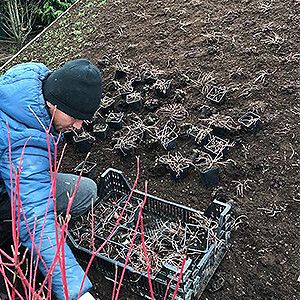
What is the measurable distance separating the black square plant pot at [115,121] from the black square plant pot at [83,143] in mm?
227

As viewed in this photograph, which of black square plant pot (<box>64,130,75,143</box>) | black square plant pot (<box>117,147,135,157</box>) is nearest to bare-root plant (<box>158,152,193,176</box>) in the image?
black square plant pot (<box>117,147,135,157</box>)

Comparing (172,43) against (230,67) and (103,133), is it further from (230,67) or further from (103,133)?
(103,133)

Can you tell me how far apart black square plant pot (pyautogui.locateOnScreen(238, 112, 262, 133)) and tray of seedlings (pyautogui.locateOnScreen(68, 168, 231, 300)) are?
0.95 metres

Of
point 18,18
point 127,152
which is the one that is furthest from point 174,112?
point 18,18

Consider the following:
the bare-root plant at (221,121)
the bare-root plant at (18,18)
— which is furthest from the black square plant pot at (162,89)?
the bare-root plant at (18,18)

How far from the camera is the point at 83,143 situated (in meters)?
3.84

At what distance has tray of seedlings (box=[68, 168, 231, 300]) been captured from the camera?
2672 millimetres

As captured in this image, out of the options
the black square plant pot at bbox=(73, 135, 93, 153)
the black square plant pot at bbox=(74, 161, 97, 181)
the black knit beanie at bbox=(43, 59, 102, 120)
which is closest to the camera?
the black knit beanie at bbox=(43, 59, 102, 120)

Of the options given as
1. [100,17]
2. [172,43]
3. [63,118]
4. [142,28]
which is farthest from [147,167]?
[100,17]

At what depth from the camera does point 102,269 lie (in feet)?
9.51

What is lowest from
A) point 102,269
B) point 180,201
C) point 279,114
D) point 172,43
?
point 102,269

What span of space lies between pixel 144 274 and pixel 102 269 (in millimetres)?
363

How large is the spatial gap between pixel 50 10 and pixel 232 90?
3396mm

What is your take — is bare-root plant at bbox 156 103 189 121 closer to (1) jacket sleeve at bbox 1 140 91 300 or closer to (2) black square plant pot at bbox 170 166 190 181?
(2) black square plant pot at bbox 170 166 190 181
